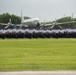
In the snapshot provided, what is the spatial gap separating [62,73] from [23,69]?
6.77ft

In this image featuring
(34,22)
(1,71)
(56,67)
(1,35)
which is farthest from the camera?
(34,22)

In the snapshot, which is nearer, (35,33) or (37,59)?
(37,59)

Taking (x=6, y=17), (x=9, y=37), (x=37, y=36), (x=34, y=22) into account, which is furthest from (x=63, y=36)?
(x=6, y=17)

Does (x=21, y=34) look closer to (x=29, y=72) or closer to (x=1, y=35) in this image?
(x=1, y=35)

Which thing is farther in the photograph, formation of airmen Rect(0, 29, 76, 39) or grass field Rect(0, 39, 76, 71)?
formation of airmen Rect(0, 29, 76, 39)

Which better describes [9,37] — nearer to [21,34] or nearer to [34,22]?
[21,34]

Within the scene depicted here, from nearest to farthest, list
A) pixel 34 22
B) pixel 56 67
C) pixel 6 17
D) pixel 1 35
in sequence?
pixel 56 67 < pixel 1 35 < pixel 34 22 < pixel 6 17

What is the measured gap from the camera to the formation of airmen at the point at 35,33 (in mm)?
48156

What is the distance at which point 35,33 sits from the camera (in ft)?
161

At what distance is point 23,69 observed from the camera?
14.4 metres

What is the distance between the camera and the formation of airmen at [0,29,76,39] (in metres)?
48.2

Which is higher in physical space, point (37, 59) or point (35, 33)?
point (37, 59)

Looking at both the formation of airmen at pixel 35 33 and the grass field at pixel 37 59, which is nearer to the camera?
the grass field at pixel 37 59

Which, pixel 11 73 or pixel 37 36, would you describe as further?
pixel 37 36
